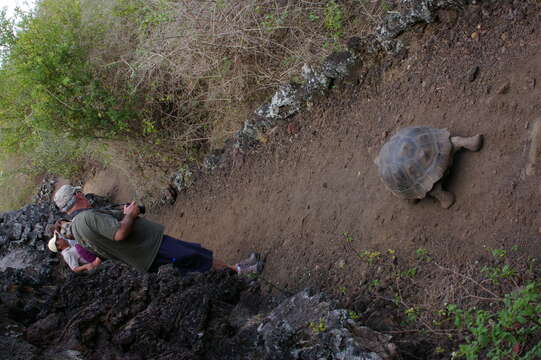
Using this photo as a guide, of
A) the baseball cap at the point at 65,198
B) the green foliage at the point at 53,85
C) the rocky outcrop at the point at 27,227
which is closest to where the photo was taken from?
the baseball cap at the point at 65,198

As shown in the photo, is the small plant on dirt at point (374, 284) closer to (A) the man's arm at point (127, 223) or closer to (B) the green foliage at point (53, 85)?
(A) the man's arm at point (127, 223)

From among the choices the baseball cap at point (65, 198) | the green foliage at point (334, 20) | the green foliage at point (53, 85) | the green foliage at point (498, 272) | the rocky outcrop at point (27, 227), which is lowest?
the green foliage at point (498, 272)

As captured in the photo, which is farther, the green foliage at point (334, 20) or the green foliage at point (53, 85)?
the green foliage at point (53, 85)

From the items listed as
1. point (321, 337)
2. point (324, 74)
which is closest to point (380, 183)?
point (324, 74)

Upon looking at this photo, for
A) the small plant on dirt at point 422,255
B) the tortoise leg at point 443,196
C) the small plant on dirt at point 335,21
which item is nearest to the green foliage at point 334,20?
the small plant on dirt at point 335,21

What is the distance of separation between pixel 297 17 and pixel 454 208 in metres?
2.74

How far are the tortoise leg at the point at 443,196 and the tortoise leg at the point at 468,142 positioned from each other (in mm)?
298

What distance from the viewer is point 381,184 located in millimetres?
3902

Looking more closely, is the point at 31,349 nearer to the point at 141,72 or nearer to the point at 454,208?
the point at 454,208

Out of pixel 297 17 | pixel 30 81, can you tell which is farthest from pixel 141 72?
pixel 297 17

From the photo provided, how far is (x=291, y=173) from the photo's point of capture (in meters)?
4.95

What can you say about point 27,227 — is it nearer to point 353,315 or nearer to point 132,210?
point 132,210

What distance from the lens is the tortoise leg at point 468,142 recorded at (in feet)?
10.8

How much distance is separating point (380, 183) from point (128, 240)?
7.09 ft
